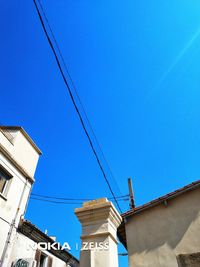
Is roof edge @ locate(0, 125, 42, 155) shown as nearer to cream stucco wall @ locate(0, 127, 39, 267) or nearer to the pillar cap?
cream stucco wall @ locate(0, 127, 39, 267)

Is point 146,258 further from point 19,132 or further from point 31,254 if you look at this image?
point 19,132

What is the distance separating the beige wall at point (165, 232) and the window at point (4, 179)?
579 cm

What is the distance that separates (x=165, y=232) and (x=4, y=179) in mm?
7358

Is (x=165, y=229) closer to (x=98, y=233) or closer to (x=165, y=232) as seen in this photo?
(x=165, y=232)

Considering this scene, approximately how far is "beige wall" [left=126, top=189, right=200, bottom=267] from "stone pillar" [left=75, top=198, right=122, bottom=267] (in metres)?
4.91

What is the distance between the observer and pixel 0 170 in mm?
9977

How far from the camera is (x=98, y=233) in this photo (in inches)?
107

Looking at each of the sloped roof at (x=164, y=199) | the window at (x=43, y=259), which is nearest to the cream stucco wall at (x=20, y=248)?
the window at (x=43, y=259)

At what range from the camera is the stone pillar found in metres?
2.54

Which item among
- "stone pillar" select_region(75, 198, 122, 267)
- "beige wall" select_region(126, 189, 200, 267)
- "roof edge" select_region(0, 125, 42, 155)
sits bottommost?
"stone pillar" select_region(75, 198, 122, 267)

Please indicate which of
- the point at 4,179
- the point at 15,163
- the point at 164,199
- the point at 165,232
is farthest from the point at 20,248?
the point at 164,199

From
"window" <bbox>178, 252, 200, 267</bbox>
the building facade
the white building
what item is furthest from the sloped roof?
the white building

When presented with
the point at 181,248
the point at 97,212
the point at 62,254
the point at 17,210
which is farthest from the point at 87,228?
the point at 62,254

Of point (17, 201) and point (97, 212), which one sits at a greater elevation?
point (17, 201)
